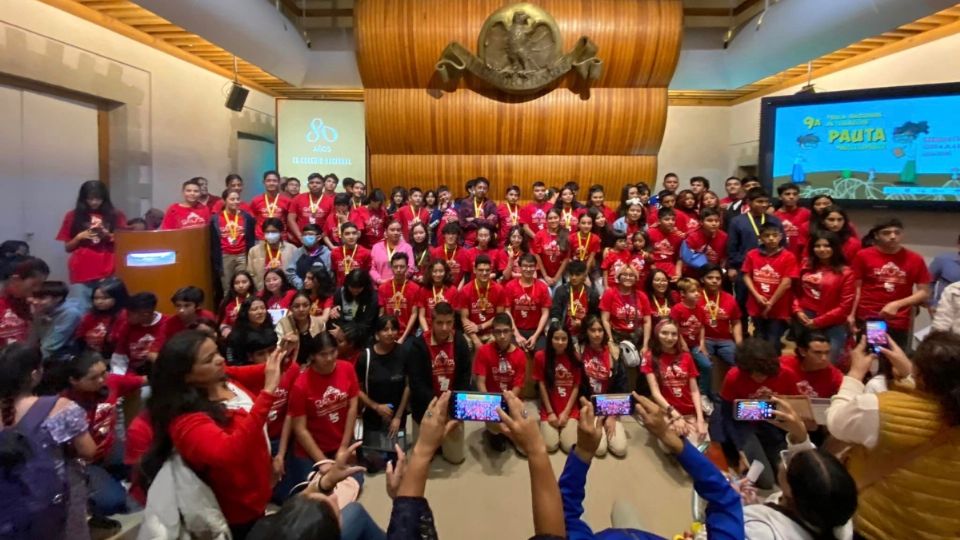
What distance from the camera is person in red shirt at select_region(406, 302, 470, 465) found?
4.27m

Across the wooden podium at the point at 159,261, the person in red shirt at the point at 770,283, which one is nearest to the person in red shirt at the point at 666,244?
the person in red shirt at the point at 770,283

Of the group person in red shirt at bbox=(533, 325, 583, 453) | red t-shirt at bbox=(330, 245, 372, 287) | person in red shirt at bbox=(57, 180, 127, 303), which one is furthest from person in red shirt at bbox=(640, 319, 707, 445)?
person in red shirt at bbox=(57, 180, 127, 303)

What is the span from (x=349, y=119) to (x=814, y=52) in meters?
7.37

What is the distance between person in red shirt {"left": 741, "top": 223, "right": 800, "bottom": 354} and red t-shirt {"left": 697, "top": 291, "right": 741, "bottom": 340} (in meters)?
0.34

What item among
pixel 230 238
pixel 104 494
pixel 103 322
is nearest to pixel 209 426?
pixel 104 494

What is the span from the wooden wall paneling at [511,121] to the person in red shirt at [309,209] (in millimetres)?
3217

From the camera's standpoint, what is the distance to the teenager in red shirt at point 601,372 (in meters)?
4.39

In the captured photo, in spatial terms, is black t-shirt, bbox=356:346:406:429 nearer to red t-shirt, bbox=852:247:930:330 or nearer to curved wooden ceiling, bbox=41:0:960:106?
red t-shirt, bbox=852:247:930:330

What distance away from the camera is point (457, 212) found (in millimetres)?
7371

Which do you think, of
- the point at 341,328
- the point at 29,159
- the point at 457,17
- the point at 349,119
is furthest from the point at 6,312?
the point at 457,17

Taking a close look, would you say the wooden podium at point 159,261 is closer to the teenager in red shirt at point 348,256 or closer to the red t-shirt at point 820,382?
the teenager in red shirt at point 348,256

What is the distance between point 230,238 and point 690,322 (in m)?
4.64

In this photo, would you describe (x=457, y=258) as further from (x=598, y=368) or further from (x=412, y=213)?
(x=598, y=368)

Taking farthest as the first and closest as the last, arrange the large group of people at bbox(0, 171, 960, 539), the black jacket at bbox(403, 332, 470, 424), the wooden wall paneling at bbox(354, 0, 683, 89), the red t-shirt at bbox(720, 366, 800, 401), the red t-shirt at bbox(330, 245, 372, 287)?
the wooden wall paneling at bbox(354, 0, 683, 89) < the red t-shirt at bbox(330, 245, 372, 287) < the black jacket at bbox(403, 332, 470, 424) < the red t-shirt at bbox(720, 366, 800, 401) < the large group of people at bbox(0, 171, 960, 539)
